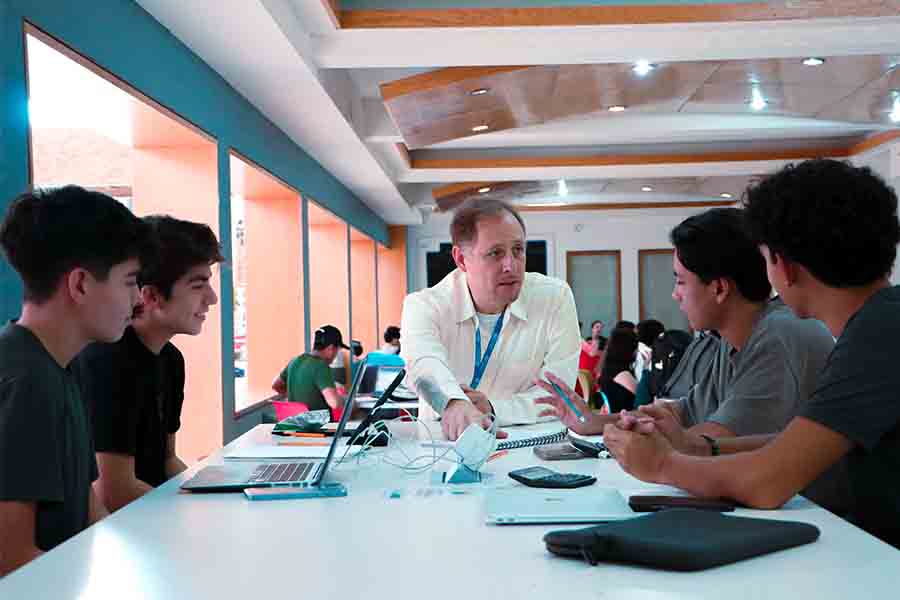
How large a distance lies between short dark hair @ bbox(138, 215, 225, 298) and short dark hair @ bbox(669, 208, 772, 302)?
59.7 inches

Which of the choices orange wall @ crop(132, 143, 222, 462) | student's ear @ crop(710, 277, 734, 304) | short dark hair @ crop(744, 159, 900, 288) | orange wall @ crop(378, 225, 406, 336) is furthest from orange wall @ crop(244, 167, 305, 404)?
orange wall @ crop(378, 225, 406, 336)

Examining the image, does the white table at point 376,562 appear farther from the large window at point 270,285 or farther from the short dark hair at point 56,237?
the large window at point 270,285

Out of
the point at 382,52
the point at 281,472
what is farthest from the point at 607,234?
the point at 281,472

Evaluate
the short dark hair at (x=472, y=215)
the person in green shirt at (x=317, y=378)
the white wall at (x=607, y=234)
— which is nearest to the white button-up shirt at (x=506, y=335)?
the short dark hair at (x=472, y=215)

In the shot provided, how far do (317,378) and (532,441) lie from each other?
4.38m

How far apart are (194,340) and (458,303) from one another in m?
2.98

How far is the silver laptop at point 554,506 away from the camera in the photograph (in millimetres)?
1697

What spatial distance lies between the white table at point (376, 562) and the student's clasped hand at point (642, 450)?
224mm

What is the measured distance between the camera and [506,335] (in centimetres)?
346

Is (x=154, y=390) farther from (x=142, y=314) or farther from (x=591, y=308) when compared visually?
(x=591, y=308)

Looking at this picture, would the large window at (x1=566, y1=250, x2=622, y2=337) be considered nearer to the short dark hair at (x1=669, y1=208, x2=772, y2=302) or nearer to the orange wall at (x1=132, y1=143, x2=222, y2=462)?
the orange wall at (x1=132, y1=143, x2=222, y2=462)

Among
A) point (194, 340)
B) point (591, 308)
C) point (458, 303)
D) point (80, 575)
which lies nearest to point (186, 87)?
point (194, 340)

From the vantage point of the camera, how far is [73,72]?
411cm

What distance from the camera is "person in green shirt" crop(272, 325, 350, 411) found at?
687cm
